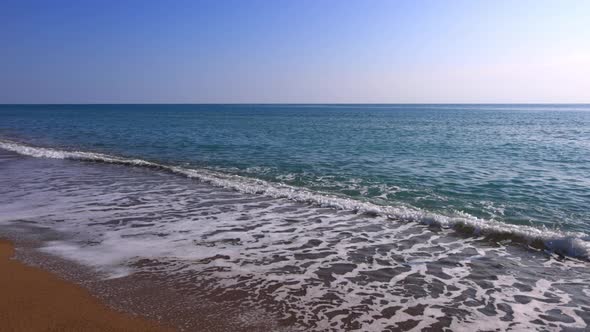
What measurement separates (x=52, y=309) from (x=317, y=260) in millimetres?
5101

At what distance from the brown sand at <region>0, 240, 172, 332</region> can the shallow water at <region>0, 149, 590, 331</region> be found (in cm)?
99

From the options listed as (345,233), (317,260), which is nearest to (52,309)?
(317,260)

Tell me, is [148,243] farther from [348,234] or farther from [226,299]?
[348,234]

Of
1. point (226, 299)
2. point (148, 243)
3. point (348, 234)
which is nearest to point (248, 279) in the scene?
point (226, 299)

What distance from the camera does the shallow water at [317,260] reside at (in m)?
6.32

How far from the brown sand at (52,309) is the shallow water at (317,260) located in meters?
0.99

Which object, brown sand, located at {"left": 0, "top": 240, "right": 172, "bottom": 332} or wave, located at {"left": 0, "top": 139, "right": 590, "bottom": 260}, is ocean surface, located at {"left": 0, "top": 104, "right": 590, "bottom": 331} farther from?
brown sand, located at {"left": 0, "top": 240, "right": 172, "bottom": 332}

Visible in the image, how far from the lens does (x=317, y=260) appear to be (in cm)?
855

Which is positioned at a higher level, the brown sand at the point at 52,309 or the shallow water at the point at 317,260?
the brown sand at the point at 52,309

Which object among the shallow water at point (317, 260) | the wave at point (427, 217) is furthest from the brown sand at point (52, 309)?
the wave at point (427, 217)

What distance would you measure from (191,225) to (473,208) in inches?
390

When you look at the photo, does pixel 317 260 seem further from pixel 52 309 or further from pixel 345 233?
pixel 52 309

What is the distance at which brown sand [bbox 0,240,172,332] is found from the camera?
5355mm

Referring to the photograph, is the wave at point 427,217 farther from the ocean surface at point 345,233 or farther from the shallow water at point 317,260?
the shallow water at point 317,260
